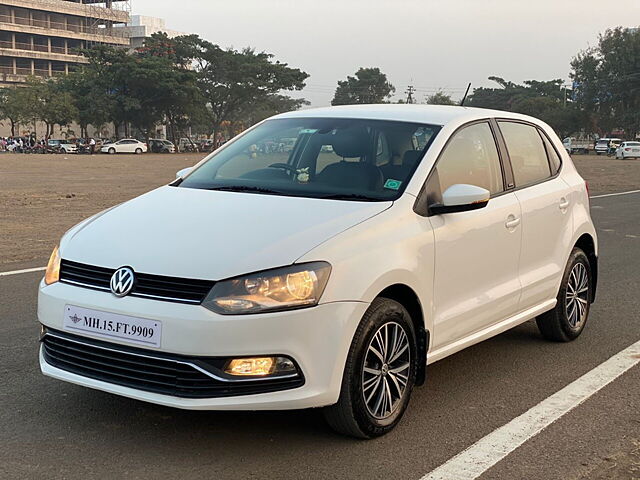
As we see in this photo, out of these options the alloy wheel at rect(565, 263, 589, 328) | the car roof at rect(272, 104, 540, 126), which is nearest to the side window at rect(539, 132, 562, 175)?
the car roof at rect(272, 104, 540, 126)

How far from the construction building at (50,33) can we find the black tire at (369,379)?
97.9 meters

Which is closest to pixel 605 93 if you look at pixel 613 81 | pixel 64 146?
pixel 613 81

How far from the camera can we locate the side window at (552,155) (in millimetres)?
5902

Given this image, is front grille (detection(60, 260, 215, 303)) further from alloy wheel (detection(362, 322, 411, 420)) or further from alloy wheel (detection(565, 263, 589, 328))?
alloy wheel (detection(565, 263, 589, 328))

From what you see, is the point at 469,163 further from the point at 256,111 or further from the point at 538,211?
the point at 256,111

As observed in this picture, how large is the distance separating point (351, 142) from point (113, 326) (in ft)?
6.41

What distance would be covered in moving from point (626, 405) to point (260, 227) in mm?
2314

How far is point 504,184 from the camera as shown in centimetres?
515

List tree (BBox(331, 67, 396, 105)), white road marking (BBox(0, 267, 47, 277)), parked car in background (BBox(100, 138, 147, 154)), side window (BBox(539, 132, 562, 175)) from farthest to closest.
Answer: tree (BBox(331, 67, 396, 105)) → parked car in background (BBox(100, 138, 147, 154)) → white road marking (BBox(0, 267, 47, 277)) → side window (BBox(539, 132, 562, 175))

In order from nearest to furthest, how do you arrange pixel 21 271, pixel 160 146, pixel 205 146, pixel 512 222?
pixel 512 222 → pixel 21 271 → pixel 160 146 → pixel 205 146

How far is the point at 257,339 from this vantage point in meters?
3.49

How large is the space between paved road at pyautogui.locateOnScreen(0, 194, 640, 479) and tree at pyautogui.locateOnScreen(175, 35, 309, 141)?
238ft

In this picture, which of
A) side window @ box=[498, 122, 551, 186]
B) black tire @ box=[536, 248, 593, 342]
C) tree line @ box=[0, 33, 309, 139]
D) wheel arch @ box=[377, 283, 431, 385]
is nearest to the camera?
wheel arch @ box=[377, 283, 431, 385]

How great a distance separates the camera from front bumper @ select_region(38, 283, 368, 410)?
11.3 ft
